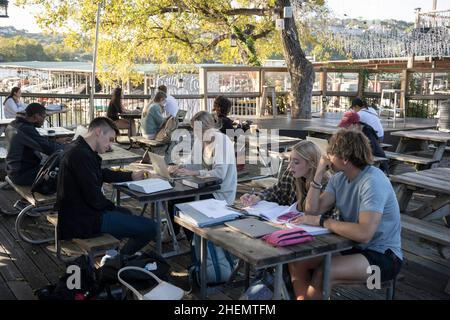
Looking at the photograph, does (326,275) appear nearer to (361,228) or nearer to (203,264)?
(361,228)

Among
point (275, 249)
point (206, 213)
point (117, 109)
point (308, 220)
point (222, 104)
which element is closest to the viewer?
point (275, 249)

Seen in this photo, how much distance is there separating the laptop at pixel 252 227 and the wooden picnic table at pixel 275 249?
0.08 feet

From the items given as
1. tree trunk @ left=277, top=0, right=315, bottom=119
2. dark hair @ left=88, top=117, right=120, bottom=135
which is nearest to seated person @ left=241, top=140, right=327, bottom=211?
dark hair @ left=88, top=117, right=120, bottom=135

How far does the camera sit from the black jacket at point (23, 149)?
4.99 meters

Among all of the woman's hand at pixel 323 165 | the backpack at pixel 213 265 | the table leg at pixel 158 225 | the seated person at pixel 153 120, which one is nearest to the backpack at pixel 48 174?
the table leg at pixel 158 225

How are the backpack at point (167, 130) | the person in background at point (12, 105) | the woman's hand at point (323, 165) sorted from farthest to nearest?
the person in background at point (12, 105)
the backpack at point (167, 130)
the woman's hand at point (323, 165)

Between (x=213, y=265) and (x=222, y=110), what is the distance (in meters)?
3.54

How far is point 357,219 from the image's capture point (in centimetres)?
292

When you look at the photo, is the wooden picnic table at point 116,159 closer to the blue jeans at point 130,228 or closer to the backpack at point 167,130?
the blue jeans at point 130,228

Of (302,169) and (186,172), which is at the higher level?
(302,169)

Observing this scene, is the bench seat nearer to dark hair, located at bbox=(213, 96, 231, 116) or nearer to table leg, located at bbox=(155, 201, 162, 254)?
dark hair, located at bbox=(213, 96, 231, 116)

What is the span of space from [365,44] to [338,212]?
79.5ft

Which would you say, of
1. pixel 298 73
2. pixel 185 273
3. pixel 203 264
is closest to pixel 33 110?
pixel 185 273
